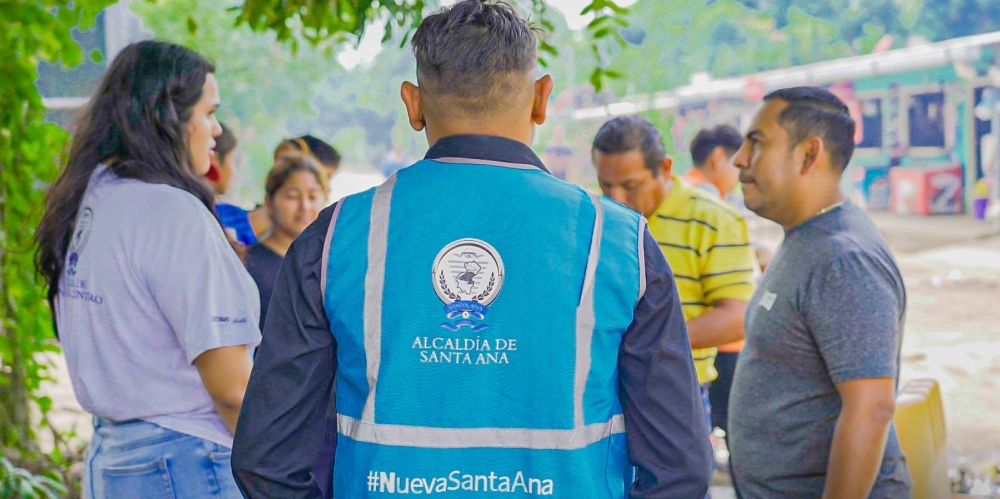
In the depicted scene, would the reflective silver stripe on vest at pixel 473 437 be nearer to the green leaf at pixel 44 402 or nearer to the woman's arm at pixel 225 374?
the woman's arm at pixel 225 374

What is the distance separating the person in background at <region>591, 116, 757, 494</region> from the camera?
361 centimetres

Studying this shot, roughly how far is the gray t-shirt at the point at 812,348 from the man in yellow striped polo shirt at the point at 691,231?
890 mm

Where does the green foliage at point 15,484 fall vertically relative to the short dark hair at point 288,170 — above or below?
below

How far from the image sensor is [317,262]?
1.54m

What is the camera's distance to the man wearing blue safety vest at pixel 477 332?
1.48 metres

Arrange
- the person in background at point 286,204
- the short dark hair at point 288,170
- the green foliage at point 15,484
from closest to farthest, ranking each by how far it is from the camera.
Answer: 1. the green foliage at point 15,484
2. the person in background at point 286,204
3. the short dark hair at point 288,170

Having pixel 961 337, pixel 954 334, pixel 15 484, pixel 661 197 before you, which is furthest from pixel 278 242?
pixel 954 334

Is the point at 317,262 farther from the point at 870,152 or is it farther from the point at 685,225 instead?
the point at 870,152

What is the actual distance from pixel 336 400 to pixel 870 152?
70.2ft

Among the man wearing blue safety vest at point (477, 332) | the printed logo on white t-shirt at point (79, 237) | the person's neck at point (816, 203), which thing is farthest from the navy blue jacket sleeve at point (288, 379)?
the person's neck at point (816, 203)

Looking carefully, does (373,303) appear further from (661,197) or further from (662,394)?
(661,197)

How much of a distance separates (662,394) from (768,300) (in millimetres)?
1149

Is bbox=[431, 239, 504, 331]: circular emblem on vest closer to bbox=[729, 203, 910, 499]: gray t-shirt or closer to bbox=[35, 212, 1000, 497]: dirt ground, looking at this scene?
bbox=[729, 203, 910, 499]: gray t-shirt

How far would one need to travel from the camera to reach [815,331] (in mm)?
2391
